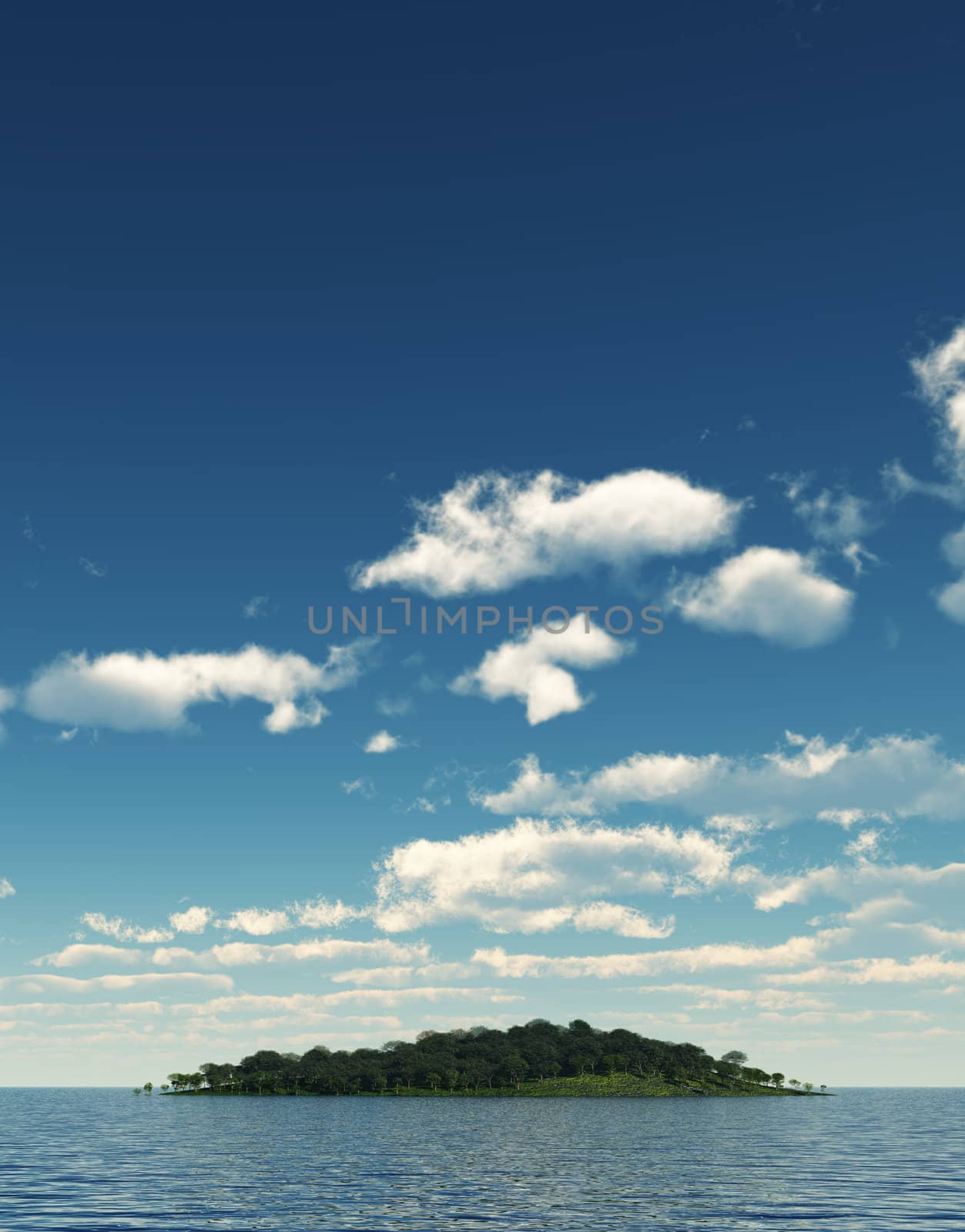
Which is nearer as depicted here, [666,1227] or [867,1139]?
[666,1227]

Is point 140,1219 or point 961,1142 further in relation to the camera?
point 961,1142

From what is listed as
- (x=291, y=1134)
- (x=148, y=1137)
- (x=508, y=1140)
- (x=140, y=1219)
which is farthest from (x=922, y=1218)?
(x=148, y=1137)

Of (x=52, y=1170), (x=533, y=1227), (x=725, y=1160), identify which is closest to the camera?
(x=533, y=1227)

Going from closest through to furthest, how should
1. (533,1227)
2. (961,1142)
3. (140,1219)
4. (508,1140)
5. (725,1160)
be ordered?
(533,1227), (140,1219), (725,1160), (508,1140), (961,1142)

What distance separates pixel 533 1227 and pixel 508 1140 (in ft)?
311

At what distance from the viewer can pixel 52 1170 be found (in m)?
122

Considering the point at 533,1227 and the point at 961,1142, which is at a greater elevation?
the point at 533,1227

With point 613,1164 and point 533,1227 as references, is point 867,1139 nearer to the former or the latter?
point 613,1164

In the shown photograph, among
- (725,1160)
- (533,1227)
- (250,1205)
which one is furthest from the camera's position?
(725,1160)

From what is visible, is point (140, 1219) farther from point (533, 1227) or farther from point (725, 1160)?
point (725, 1160)

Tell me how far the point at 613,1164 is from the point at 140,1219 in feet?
210

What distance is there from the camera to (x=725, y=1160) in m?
131

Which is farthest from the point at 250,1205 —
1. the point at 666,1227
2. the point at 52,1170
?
the point at 52,1170

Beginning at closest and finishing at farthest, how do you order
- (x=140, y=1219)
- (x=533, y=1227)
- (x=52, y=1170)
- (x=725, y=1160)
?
(x=533, y=1227), (x=140, y=1219), (x=52, y=1170), (x=725, y=1160)
